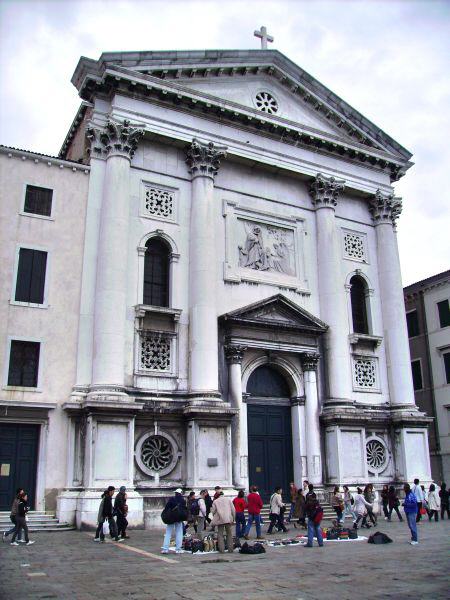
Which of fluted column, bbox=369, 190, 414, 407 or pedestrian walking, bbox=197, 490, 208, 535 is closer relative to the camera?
pedestrian walking, bbox=197, 490, 208, 535

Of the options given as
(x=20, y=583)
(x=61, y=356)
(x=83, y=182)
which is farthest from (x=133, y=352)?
(x=20, y=583)

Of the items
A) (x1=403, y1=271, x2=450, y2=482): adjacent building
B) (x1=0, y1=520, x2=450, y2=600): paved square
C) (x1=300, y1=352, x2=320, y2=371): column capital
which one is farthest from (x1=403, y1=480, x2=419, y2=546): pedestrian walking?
(x1=403, y1=271, x2=450, y2=482): adjacent building

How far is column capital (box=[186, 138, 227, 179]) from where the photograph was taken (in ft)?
85.3

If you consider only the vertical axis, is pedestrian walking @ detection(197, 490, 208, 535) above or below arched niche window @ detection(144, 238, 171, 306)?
below

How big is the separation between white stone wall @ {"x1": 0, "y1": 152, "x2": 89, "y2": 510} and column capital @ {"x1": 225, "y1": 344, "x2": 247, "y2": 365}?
6.00 metres

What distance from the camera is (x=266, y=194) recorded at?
2850 centimetres

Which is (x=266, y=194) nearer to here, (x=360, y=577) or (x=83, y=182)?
(x=83, y=182)

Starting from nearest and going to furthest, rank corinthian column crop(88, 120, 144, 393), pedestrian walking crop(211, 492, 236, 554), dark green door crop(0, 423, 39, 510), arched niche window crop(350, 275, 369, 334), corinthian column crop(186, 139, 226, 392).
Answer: pedestrian walking crop(211, 492, 236, 554) → dark green door crop(0, 423, 39, 510) → corinthian column crop(88, 120, 144, 393) → corinthian column crop(186, 139, 226, 392) → arched niche window crop(350, 275, 369, 334)

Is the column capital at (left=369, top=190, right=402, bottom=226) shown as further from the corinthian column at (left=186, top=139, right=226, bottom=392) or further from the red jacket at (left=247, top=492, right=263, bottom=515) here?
the red jacket at (left=247, top=492, right=263, bottom=515)

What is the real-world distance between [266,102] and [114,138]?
27.1 feet

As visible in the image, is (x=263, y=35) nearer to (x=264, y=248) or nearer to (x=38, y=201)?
(x=264, y=248)

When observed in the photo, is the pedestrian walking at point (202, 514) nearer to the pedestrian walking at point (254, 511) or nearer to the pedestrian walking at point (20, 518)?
the pedestrian walking at point (254, 511)

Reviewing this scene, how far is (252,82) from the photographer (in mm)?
28750

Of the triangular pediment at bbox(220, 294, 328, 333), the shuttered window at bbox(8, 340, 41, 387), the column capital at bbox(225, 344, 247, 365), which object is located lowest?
the shuttered window at bbox(8, 340, 41, 387)
